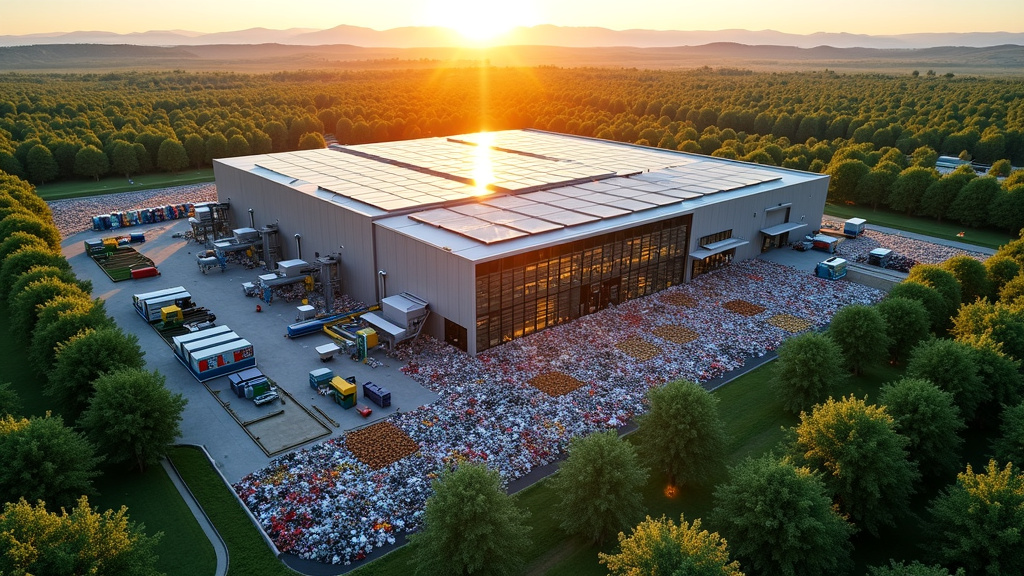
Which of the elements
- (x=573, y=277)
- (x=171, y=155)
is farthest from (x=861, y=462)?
(x=171, y=155)

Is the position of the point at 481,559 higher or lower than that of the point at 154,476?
higher

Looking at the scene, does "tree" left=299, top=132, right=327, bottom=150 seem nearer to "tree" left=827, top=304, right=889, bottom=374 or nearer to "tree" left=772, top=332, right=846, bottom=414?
"tree" left=827, top=304, right=889, bottom=374

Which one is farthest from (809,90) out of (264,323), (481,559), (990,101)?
(481,559)

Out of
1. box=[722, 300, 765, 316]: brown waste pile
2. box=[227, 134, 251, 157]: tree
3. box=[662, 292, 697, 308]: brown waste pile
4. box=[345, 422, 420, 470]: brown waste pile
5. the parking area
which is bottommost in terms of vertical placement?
the parking area

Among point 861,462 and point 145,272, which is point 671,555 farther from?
point 145,272

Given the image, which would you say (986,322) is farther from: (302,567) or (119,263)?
(119,263)

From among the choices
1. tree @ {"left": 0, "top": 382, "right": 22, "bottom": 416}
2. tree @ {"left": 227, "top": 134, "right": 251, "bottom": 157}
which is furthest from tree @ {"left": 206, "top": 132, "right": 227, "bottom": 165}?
tree @ {"left": 0, "top": 382, "right": 22, "bottom": 416}
